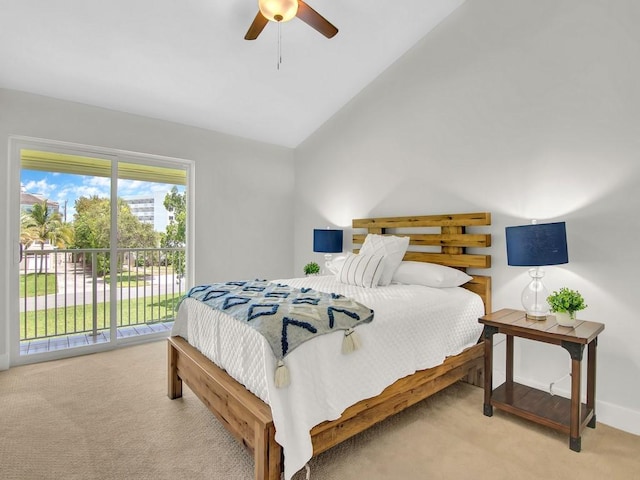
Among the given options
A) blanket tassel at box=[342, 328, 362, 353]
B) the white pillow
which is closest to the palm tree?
blanket tassel at box=[342, 328, 362, 353]

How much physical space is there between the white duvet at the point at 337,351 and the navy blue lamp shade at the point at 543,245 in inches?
24.9

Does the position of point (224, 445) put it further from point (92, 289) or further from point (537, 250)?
point (92, 289)

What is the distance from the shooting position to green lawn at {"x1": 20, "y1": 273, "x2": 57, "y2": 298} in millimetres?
3242

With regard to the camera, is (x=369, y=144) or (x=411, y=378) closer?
(x=411, y=378)

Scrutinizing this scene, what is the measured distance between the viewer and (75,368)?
3.06m

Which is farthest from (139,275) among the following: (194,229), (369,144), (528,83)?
(528,83)

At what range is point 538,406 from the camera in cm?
221

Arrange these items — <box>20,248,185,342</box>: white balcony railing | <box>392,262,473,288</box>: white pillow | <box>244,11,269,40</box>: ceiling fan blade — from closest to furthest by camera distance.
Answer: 1. <box>244,11,269,40</box>: ceiling fan blade
2. <box>392,262,473,288</box>: white pillow
3. <box>20,248,185,342</box>: white balcony railing

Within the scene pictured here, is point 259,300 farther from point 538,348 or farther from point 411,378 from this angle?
point 538,348

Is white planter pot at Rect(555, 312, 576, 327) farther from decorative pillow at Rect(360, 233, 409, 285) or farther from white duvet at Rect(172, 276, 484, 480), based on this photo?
decorative pillow at Rect(360, 233, 409, 285)

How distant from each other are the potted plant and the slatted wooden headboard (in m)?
0.70

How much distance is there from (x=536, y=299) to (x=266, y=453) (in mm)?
1954

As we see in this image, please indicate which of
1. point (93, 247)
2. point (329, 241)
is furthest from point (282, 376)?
point (93, 247)

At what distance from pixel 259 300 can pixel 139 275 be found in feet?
8.47
